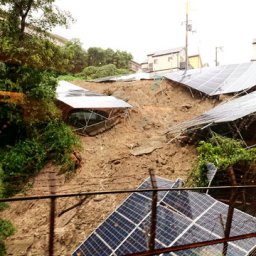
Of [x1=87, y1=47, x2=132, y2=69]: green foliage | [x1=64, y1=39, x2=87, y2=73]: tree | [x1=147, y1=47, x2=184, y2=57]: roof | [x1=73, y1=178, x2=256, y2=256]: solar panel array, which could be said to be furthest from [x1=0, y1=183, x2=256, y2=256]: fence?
[x1=147, y1=47, x2=184, y2=57]: roof

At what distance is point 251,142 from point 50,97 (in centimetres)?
988

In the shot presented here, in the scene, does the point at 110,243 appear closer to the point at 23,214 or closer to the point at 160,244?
the point at 160,244

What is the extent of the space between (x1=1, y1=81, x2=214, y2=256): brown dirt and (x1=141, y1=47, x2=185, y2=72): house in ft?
86.0

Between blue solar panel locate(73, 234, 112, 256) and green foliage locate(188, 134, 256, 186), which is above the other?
green foliage locate(188, 134, 256, 186)

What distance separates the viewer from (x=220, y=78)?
82.9 feet

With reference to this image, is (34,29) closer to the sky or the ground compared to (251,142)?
closer to the sky

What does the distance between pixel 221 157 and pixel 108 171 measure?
17.7ft

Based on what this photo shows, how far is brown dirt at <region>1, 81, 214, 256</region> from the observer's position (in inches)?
498

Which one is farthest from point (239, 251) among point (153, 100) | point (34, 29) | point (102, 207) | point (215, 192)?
point (153, 100)

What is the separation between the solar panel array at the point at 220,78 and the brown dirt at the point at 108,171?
39.4 inches

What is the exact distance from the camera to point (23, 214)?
14.0 metres

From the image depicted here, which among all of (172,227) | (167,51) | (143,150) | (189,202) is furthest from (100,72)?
(172,227)

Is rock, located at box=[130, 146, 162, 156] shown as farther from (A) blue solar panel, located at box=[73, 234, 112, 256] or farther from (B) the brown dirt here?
(A) blue solar panel, located at box=[73, 234, 112, 256]

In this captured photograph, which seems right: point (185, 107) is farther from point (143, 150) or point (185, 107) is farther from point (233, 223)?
point (233, 223)
